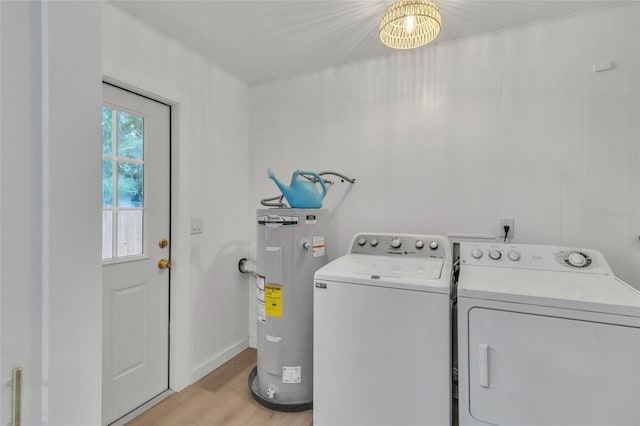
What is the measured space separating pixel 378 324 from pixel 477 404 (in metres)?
0.51

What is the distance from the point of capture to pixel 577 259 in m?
1.55

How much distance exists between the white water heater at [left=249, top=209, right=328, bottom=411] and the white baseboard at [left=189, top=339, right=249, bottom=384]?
0.57 meters

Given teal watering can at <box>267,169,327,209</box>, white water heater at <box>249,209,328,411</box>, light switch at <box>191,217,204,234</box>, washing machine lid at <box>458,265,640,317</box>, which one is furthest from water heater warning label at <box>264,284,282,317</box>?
washing machine lid at <box>458,265,640,317</box>

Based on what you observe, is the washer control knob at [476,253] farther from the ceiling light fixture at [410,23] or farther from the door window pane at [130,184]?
the door window pane at [130,184]

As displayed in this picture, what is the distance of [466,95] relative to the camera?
2014 millimetres

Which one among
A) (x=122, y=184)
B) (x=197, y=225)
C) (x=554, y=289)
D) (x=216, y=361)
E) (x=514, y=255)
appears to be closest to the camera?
(x=554, y=289)

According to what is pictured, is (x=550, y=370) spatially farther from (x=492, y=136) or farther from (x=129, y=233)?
(x=129, y=233)

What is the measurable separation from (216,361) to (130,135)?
1778mm

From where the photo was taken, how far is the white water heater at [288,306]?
1.92m

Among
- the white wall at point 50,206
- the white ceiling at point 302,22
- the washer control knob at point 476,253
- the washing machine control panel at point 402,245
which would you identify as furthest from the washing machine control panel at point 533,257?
the white wall at point 50,206

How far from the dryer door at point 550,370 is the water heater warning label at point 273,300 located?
44.0 inches

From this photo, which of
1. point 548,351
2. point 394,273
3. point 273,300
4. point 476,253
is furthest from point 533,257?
point 273,300

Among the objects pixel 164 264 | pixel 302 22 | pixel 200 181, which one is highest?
pixel 302 22

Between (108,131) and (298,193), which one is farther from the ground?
(108,131)
